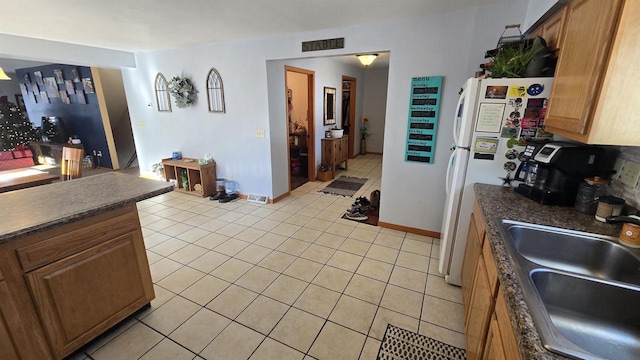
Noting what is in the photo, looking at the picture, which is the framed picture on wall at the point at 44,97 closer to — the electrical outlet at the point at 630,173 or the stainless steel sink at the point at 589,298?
the stainless steel sink at the point at 589,298

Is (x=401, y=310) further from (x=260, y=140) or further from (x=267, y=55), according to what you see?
(x=267, y=55)

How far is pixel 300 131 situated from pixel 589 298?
4632 mm

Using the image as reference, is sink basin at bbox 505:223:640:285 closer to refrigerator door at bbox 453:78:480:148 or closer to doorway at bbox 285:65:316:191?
refrigerator door at bbox 453:78:480:148

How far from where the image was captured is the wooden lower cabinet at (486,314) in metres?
0.91

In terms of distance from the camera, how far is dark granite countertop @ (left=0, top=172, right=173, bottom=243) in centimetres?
128

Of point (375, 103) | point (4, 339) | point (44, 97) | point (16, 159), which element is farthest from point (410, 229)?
point (44, 97)

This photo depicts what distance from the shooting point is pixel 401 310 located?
77.9 inches

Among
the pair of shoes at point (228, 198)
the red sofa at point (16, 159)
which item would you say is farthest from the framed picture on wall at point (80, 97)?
the pair of shoes at point (228, 198)

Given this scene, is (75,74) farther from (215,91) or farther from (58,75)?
(215,91)

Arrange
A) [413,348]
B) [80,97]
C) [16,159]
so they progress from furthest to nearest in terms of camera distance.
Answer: [80,97] → [16,159] → [413,348]

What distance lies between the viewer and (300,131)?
16.9 feet

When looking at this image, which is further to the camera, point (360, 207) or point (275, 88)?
point (275, 88)

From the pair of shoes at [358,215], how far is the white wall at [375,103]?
4.25m

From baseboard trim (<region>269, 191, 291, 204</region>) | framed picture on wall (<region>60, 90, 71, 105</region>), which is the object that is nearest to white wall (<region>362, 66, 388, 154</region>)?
baseboard trim (<region>269, 191, 291, 204</region>)
